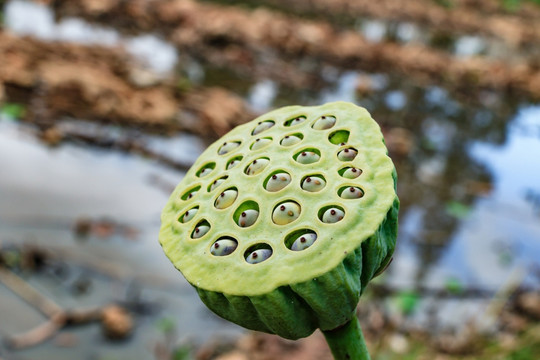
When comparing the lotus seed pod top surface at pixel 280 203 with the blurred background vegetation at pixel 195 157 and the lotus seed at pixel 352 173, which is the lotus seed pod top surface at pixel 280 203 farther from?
the blurred background vegetation at pixel 195 157

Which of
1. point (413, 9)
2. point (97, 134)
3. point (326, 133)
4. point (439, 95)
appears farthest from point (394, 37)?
point (326, 133)

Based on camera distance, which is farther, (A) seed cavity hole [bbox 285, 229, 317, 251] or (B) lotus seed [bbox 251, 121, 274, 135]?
(B) lotus seed [bbox 251, 121, 274, 135]

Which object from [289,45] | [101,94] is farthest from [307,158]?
[289,45]

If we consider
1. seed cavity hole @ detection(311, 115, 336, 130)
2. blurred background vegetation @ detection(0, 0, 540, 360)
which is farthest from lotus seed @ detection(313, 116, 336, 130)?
blurred background vegetation @ detection(0, 0, 540, 360)

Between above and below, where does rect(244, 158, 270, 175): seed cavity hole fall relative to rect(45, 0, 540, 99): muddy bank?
above

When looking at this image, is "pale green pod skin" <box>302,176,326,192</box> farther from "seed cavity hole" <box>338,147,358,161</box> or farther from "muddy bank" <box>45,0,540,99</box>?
"muddy bank" <box>45,0,540,99</box>

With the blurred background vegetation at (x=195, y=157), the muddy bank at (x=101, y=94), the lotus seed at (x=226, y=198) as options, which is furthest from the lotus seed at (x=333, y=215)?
the muddy bank at (x=101, y=94)

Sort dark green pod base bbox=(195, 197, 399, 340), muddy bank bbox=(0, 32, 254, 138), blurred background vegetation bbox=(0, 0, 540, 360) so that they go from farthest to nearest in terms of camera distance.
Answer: muddy bank bbox=(0, 32, 254, 138), blurred background vegetation bbox=(0, 0, 540, 360), dark green pod base bbox=(195, 197, 399, 340)
